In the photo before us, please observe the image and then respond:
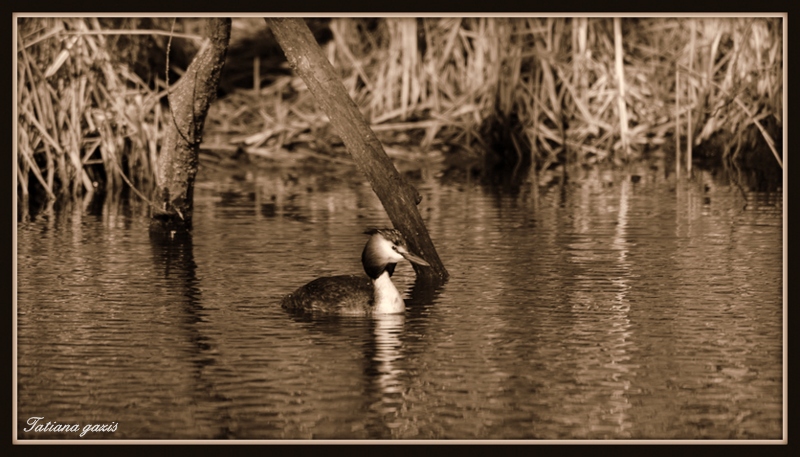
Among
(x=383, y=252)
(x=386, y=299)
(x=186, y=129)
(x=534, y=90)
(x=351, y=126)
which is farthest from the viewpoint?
(x=534, y=90)

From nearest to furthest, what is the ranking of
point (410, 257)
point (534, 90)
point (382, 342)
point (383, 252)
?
1. point (382, 342)
2. point (383, 252)
3. point (410, 257)
4. point (534, 90)

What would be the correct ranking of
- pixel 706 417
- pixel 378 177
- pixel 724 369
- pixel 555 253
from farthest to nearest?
pixel 555 253 < pixel 378 177 < pixel 724 369 < pixel 706 417

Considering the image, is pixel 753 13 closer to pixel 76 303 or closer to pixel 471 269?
pixel 471 269

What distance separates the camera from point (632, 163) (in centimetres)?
1955

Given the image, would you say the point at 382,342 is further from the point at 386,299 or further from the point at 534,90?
the point at 534,90

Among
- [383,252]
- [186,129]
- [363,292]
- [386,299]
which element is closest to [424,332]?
[386,299]

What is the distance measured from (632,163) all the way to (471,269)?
8.70m

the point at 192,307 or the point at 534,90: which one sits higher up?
the point at 534,90

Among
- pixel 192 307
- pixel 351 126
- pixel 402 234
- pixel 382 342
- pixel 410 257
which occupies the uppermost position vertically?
pixel 351 126

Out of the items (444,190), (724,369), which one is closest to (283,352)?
(724,369)

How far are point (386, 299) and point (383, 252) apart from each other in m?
0.36

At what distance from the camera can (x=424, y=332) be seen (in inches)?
354

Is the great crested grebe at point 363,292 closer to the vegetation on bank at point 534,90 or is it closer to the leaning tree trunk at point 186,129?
the leaning tree trunk at point 186,129

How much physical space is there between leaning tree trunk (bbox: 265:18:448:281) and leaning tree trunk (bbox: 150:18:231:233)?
1.61 m
